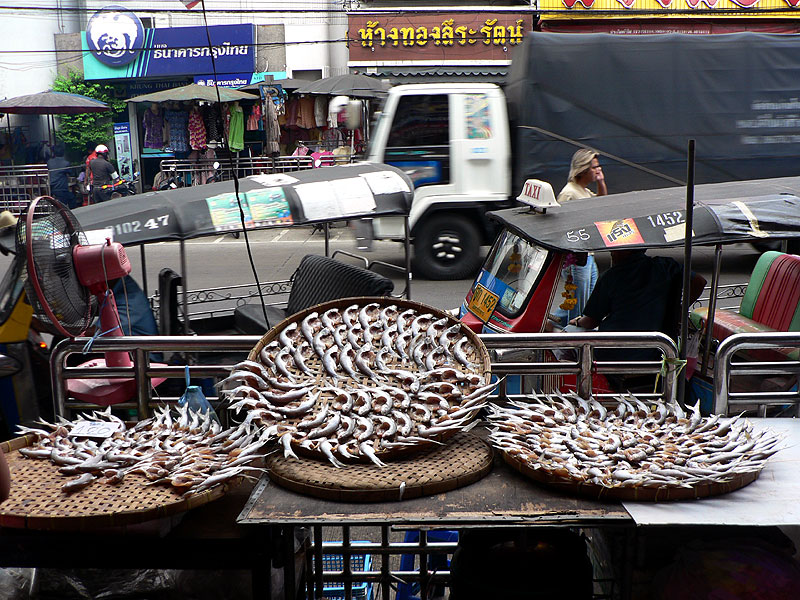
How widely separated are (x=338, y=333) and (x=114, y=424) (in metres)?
1.01

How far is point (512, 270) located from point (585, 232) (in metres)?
0.80

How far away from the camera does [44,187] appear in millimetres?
19953

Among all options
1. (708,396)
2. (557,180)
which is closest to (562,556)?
(708,396)

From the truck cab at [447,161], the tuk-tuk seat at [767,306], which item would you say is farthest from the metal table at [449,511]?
the truck cab at [447,161]

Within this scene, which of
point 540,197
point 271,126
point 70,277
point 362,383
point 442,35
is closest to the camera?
point 362,383

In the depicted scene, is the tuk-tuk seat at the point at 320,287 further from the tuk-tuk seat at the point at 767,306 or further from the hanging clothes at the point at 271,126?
the hanging clothes at the point at 271,126

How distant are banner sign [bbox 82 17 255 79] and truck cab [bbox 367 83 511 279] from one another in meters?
13.4

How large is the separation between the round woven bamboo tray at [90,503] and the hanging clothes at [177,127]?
20822mm

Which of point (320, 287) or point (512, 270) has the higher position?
point (512, 270)

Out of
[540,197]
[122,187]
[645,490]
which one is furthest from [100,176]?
[645,490]

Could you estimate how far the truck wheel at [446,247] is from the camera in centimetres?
1189

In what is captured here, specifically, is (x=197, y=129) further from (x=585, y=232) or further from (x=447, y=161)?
(x=585, y=232)

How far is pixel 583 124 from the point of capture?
39.1 feet

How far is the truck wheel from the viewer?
11.9 m
